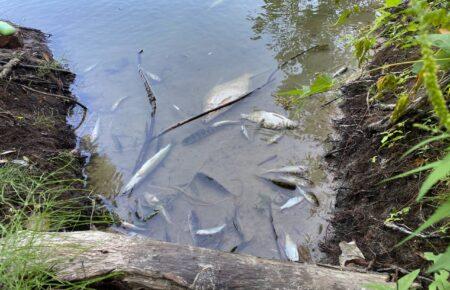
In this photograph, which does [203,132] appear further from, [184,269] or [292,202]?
[184,269]

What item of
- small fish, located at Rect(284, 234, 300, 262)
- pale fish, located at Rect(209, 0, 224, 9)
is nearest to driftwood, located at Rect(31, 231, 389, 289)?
small fish, located at Rect(284, 234, 300, 262)

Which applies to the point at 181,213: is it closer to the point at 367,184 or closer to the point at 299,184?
the point at 299,184

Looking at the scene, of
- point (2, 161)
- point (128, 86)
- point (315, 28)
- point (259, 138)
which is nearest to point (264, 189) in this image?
point (259, 138)

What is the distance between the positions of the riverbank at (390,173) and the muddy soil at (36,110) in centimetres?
304

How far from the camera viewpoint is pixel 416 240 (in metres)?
2.79

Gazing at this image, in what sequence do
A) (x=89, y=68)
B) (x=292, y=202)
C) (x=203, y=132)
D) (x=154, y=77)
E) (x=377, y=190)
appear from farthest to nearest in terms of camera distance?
(x=89, y=68), (x=154, y=77), (x=203, y=132), (x=292, y=202), (x=377, y=190)

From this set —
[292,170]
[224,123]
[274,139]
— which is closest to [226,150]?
[224,123]

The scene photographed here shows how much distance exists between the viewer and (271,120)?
17.3 ft

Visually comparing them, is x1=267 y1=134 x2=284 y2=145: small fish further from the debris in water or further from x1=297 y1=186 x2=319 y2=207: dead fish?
the debris in water

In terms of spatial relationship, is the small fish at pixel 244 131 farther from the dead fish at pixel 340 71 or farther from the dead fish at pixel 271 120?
the dead fish at pixel 340 71

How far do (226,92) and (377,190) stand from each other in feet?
10.2

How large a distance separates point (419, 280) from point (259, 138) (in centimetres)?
304

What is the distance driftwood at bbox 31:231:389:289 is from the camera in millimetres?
2480

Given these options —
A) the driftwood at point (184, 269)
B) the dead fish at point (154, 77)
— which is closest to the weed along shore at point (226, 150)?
the driftwood at point (184, 269)
